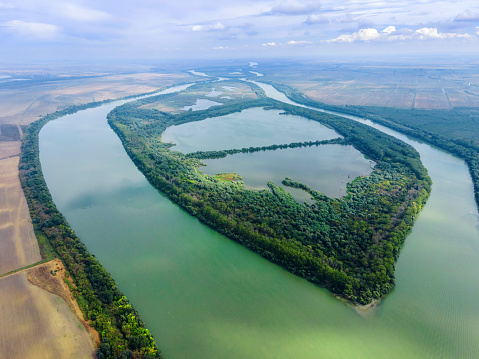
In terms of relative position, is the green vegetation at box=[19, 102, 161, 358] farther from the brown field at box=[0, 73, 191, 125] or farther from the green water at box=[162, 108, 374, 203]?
the brown field at box=[0, 73, 191, 125]

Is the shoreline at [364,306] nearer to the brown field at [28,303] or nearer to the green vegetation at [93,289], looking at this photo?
the green vegetation at [93,289]

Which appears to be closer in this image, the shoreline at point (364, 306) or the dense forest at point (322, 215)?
the shoreline at point (364, 306)

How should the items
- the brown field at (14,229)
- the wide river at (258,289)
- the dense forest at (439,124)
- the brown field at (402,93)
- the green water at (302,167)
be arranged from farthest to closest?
the brown field at (402,93) → the dense forest at (439,124) → the green water at (302,167) → the brown field at (14,229) → the wide river at (258,289)

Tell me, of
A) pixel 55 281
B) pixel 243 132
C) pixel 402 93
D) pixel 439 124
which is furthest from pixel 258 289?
pixel 402 93

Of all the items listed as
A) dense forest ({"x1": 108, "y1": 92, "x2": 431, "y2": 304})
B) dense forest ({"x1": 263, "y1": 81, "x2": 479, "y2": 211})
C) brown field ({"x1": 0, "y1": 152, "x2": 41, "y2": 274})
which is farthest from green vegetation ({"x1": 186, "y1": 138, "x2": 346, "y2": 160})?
brown field ({"x1": 0, "y1": 152, "x2": 41, "y2": 274})

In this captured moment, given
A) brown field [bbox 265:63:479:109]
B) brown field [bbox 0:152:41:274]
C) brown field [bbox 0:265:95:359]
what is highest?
brown field [bbox 265:63:479:109]

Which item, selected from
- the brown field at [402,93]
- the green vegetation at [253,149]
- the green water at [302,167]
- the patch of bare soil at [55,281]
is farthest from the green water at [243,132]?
the brown field at [402,93]

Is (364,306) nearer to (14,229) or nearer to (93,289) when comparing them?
(93,289)
